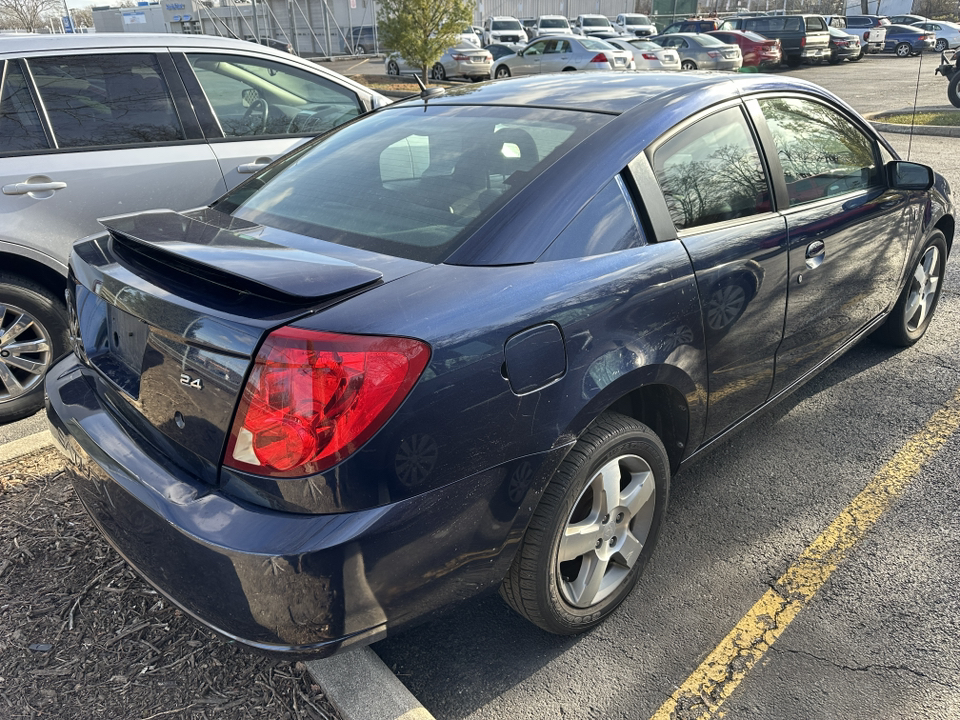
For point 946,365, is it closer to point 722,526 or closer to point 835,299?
point 835,299

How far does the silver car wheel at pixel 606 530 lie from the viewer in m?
2.29

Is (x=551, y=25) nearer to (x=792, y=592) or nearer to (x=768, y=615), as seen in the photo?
(x=792, y=592)

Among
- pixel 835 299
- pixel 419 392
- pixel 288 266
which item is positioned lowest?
pixel 835 299

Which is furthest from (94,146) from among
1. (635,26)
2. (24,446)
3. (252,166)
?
(635,26)

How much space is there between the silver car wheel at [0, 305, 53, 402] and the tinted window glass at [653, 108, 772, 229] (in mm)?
3148

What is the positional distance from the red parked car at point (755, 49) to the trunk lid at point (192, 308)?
27926 mm

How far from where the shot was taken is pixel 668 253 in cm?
242

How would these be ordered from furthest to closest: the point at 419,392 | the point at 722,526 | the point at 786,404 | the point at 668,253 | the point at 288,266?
the point at 786,404 → the point at 722,526 → the point at 668,253 → the point at 288,266 → the point at 419,392

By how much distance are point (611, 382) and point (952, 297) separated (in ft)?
14.5

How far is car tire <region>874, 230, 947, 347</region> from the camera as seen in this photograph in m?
4.20

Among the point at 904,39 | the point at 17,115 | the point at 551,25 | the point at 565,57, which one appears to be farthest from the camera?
the point at 551,25

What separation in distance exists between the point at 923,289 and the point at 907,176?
1.06m


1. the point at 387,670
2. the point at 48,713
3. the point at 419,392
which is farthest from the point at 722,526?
the point at 48,713

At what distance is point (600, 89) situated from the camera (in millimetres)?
2850
